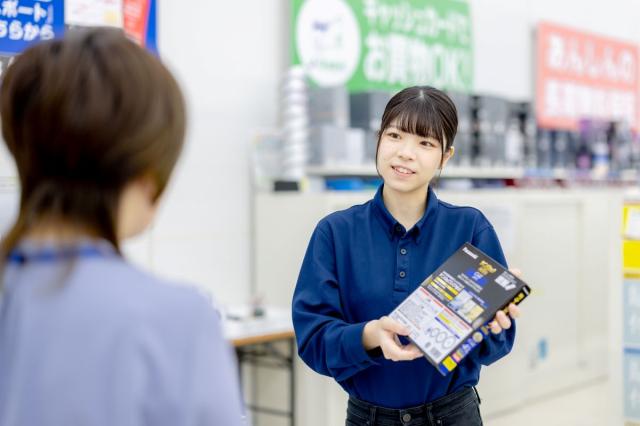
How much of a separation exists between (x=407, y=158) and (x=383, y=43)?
3.18 metres

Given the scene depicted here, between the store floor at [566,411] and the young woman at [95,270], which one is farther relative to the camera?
the store floor at [566,411]

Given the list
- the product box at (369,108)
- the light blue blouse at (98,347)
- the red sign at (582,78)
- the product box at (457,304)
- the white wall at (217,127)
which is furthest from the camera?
the red sign at (582,78)

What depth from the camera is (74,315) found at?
2.08 feet

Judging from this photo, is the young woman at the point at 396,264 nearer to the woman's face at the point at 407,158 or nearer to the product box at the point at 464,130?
the woman's face at the point at 407,158

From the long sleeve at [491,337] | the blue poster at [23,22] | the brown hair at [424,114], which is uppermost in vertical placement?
the blue poster at [23,22]

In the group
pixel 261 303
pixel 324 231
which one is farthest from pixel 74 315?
pixel 261 303

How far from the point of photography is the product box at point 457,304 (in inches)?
42.9

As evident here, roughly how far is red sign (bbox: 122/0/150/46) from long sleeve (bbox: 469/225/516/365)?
2.15m

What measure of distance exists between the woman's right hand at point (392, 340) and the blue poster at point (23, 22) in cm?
178

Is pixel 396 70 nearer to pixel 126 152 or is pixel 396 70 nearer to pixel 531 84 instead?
pixel 531 84

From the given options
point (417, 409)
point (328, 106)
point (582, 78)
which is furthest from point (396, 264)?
point (582, 78)

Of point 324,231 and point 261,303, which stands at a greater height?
point 324,231

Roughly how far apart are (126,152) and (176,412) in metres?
0.22

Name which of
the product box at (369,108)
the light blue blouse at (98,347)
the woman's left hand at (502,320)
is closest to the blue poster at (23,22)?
the product box at (369,108)
